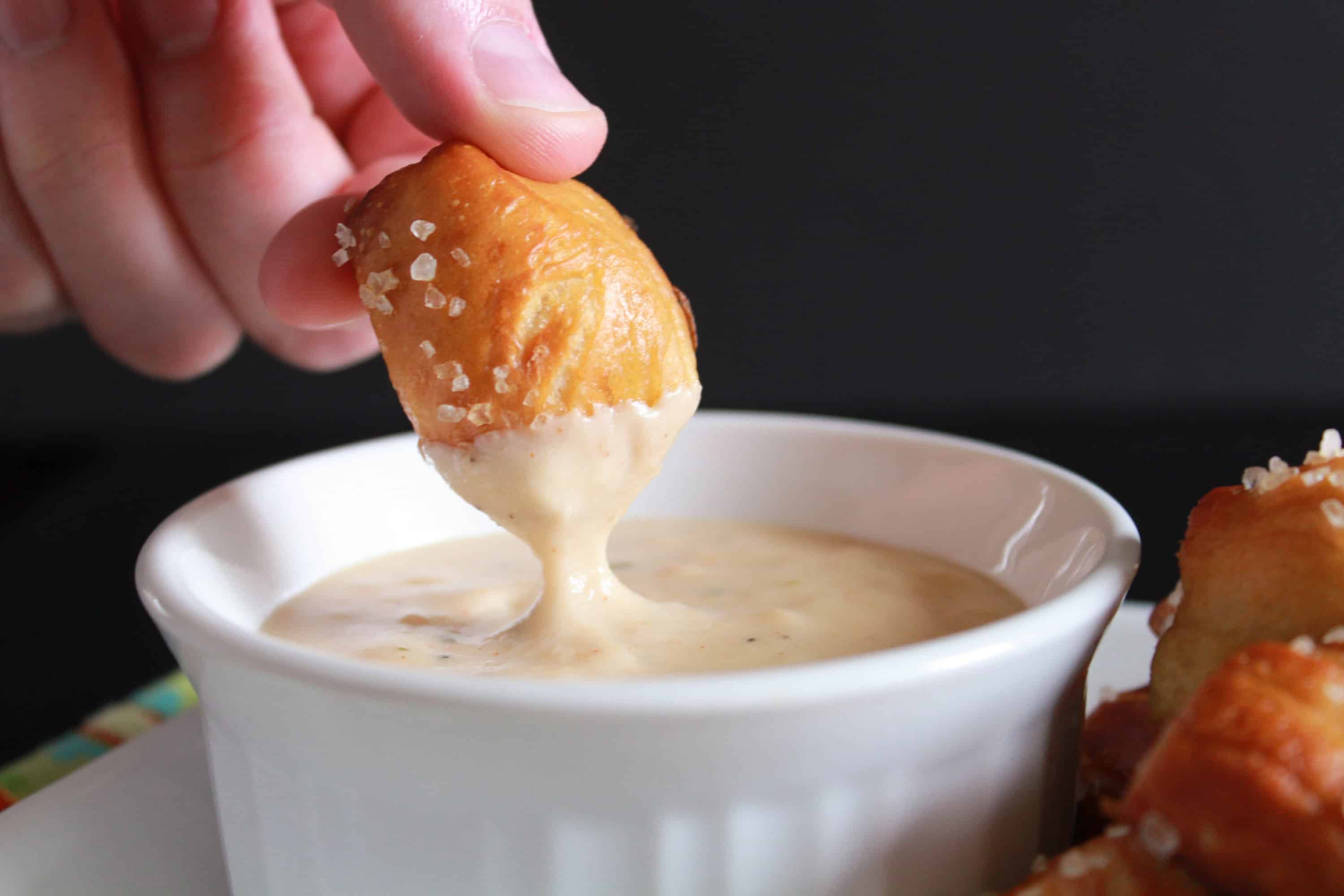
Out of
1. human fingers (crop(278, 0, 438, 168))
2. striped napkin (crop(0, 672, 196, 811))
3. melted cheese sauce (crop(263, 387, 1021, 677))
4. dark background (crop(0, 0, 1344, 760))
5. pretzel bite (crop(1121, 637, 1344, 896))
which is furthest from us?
dark background (crop(0, 0, 1344, 760))

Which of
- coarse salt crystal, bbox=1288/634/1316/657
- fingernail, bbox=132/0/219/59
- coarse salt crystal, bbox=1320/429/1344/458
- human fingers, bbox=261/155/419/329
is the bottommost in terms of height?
coarse salt crystal, bbox=1288/634/1316/657

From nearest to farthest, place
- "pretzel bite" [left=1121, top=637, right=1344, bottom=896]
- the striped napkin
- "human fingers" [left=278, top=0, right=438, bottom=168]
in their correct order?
"pretzel bite" [left=1121, top=637, right=1344, bottom=896], the striped napkin, "human fingers" [left=278, top=0, right=438, bottom=168]

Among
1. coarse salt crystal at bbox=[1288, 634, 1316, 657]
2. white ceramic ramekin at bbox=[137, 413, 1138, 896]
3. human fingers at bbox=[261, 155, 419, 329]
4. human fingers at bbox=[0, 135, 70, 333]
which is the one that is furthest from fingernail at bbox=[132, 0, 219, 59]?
coarse salt crystal at bbox=[1288, 634, 1316, 657]

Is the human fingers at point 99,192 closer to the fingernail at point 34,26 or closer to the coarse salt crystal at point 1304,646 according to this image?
the fingernail at point 34,26

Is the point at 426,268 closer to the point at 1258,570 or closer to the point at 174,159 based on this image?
the point at 1258,570

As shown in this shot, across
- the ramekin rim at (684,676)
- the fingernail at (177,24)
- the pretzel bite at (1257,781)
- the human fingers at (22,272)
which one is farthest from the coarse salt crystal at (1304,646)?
the human fingers at (22,272)

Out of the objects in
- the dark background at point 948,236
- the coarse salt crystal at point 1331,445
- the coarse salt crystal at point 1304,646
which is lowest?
the dark background at point 948,236

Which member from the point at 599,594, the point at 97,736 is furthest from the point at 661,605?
the point at 97,736

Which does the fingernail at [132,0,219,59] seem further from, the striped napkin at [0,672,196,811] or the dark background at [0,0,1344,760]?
the dark background at [0,0,1344,760]
